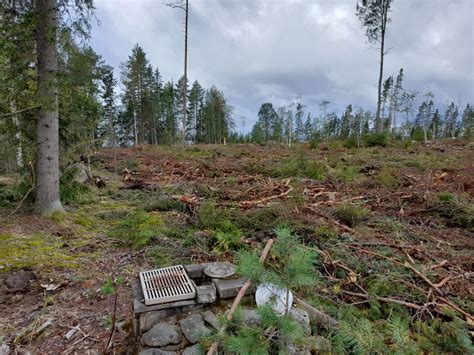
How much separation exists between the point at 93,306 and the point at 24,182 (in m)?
4.06

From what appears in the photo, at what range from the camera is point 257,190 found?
6.38m

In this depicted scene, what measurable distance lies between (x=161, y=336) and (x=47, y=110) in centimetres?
452

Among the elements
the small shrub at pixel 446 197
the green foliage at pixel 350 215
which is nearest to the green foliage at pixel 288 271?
the green foliage at pixel 350 215

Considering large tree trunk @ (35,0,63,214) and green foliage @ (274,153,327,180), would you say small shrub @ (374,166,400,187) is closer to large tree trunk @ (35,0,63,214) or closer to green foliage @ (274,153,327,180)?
green foliage @ (274,153,327,180)

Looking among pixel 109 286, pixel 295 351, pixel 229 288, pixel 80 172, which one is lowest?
pixel 109 286

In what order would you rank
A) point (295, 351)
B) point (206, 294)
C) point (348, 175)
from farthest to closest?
point (348, 175) → point (206, 294) → point (295, 351)

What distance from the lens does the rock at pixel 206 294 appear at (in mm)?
2238

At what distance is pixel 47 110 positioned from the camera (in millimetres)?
4738

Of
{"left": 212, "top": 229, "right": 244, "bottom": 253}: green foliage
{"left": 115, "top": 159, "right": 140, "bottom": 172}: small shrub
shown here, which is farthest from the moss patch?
{"left": 115, "top": 159, "right": 140, "bottom": 172}: small shrub

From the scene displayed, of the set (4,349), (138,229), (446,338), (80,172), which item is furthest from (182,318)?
(80,172)

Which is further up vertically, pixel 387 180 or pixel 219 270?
pixel 387 180

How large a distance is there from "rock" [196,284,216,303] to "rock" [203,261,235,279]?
7.8 inches

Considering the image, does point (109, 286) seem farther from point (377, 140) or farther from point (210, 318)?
point (377, 140)

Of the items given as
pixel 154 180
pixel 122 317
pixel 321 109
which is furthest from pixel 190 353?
pixel 321 109
